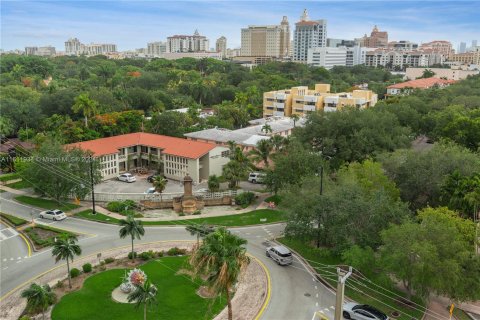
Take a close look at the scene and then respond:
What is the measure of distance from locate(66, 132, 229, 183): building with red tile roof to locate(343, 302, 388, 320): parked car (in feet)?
101

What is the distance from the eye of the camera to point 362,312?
2642 cm

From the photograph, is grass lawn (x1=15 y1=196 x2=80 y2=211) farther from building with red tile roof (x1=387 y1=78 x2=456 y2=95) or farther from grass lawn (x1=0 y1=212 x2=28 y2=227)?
building with red tile roof (x1=387 y1=78 x2=456 y2=95)

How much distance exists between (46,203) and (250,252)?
82.6ft

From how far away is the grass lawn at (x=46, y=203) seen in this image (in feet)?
150

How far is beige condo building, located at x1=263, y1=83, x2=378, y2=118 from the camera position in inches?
3681

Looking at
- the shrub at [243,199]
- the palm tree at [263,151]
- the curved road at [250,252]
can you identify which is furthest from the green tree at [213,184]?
the curved road at [250,252]

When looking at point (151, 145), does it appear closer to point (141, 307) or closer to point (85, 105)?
point (85, 105)

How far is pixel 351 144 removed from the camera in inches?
2108

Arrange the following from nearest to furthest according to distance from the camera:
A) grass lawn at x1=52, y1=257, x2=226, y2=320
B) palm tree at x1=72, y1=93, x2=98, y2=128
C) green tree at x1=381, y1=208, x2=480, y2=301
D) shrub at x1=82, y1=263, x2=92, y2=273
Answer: green tree at x1=381, y1=208, x2=480, y2=301 < grass lawn at x1=52, y1=257, x2=226, y2=320 < shrub at x1=82, y1=263, x2=92, y2=273 < palm tree at x1=72, y1=93, x2=98, y2=128

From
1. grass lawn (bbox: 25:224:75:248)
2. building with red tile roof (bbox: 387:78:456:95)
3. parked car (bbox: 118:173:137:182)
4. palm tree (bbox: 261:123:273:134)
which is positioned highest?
building with red tile roof (bbox: 387:78:456:95)

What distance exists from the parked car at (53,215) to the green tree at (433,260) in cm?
3127

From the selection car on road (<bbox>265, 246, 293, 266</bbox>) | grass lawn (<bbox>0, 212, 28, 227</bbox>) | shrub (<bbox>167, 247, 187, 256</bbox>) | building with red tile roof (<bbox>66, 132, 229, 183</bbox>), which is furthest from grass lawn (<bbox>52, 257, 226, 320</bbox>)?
building with red tile roof (<bbox>66, 132, 229, 183</bbox>)

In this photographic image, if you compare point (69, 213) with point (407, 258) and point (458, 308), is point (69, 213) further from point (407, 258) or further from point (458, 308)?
point (458, 308)

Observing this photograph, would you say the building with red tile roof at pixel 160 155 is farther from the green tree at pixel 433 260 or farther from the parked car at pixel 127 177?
the green tree at pixel 433 260
